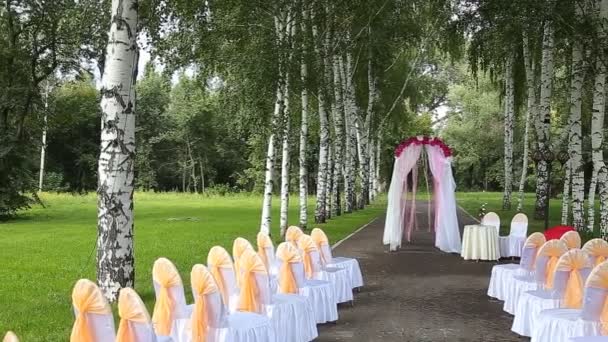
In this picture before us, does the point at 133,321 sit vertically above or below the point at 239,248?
below

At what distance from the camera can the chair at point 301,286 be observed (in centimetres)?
827

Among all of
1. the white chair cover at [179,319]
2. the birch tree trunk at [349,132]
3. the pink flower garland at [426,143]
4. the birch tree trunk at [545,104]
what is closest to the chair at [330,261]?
the white chair cover at [179,319]

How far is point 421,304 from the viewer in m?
10.0

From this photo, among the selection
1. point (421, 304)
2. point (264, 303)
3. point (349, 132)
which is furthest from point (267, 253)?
point (349, 132)

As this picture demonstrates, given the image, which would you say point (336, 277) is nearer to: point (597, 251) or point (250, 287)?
point (250, 287)

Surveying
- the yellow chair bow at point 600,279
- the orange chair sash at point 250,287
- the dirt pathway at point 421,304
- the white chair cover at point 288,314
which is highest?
the yellow chair bow at point 600,279

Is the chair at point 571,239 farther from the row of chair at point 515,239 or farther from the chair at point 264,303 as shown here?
the row of chair at point 515,239

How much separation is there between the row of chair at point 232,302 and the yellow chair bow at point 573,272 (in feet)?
9.79

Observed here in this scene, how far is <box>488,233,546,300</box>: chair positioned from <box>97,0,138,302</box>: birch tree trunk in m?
5.60

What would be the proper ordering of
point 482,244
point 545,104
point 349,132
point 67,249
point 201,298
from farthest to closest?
1. point 349,132
2. point 545,104
3. point 67,249
4. point 482,244
5. point 201,298

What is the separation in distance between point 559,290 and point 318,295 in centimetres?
299

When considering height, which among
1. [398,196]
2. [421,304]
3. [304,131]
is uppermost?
[304,131]

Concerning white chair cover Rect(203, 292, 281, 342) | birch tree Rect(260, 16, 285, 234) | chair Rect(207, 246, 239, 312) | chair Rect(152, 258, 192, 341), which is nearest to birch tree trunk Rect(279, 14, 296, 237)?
birch tree Rect(260, 16, 285, 234)

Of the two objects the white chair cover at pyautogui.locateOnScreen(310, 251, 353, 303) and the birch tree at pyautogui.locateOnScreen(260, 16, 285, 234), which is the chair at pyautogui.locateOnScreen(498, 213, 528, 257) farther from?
the white chair cover at pyautogui.locateOnScreen(310, 251, 353, 303)
